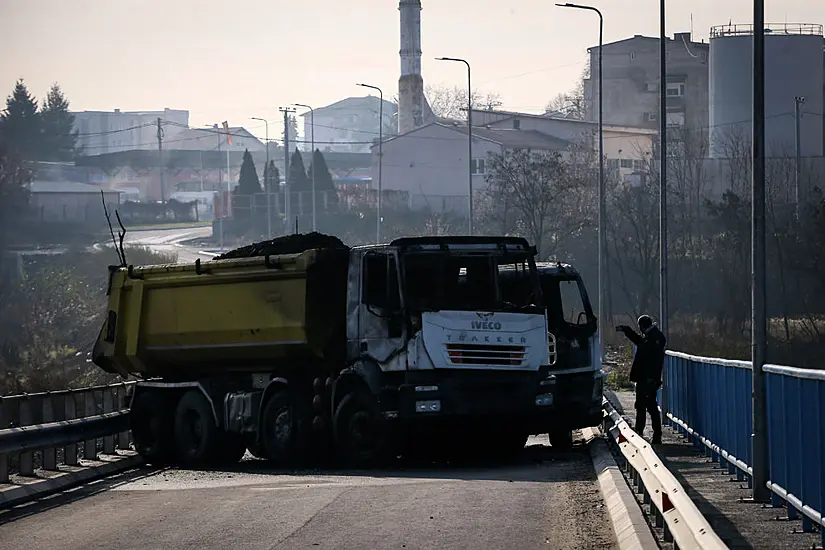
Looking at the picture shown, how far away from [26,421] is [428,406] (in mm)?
5265

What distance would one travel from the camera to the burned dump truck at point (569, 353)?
64.7 ft

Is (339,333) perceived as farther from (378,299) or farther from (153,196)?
(153,196)

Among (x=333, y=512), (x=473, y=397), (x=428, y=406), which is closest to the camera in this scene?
(x=333, y=512)

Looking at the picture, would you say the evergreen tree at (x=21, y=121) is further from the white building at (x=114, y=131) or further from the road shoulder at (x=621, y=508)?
the road shoulder at (x=621, y=508)

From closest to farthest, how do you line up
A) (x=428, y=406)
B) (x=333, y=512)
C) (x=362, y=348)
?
(x=333, y=512), (x=428, y=406), (x=362, y=348)

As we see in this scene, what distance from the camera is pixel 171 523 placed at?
1236cm

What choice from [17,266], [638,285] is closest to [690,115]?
[638,285]

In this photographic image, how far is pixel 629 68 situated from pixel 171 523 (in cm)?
10523

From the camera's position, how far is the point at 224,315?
1984cm

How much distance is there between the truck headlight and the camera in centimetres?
1783

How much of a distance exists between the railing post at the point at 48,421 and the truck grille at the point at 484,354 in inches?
209

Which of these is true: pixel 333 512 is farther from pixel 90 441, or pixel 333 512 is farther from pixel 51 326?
pixel 51 326

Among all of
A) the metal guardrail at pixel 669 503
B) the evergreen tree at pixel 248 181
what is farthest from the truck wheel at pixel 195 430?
the evergreen tree at pixel 248 181

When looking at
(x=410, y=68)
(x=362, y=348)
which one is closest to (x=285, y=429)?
(x=362, y=348)
